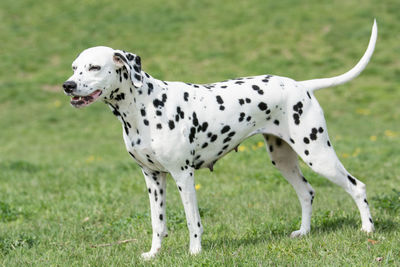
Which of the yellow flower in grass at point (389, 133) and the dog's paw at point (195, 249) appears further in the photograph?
the yellow flower in grass at point (389, 133)

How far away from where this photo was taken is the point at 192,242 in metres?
4.88

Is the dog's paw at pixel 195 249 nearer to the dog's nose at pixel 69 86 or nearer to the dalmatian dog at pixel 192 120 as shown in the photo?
the dalmatian dog at pixel 192 120

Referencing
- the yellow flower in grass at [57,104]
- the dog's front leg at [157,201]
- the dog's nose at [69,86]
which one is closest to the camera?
the dog's nose at [69,86]

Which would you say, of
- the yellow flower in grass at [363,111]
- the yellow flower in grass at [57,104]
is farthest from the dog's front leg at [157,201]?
the yellow flower in grass at [57,104]

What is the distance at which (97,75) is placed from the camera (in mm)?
4453

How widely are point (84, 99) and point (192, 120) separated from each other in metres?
1.03

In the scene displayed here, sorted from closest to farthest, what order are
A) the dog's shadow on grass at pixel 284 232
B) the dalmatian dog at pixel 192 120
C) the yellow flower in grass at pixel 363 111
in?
the dalmatian dog at pixel 192 120
the dog's shadow on grass at pixel 284 232
the yellow flower in grass at pixel 363 111

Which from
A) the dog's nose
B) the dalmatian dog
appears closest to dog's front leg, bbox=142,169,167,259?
the dalmatian dog

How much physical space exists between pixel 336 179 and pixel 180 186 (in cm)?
170

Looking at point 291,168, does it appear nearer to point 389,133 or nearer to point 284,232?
point 284,232

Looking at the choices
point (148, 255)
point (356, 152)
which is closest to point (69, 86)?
point (148, 255)

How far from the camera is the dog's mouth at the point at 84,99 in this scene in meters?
4.44

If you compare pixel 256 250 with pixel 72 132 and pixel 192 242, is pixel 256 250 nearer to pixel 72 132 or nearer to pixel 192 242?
pixel 192 242

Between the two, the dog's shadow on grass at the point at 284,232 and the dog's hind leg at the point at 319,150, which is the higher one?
the dog's hind leg at the point at 319,150
